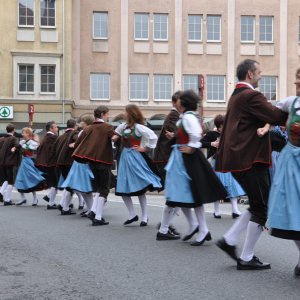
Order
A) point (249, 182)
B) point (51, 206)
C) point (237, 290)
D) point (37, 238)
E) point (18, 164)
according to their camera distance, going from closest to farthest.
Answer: point (237, 290) < point (249, 182) < point (37, 238) < point (51, 206) < point (18, 164)

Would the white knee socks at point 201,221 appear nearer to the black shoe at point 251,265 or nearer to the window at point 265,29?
the black shoe at point 251,265

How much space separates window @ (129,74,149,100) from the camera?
42688mm

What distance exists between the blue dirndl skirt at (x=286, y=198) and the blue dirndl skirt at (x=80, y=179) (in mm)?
6592

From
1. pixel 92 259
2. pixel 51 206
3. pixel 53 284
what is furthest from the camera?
pixel 51 206

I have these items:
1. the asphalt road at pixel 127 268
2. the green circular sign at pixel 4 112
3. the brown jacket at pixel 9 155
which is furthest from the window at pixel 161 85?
the asphalt road at pixel 127 268

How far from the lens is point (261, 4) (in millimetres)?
43312

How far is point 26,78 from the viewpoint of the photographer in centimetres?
4038

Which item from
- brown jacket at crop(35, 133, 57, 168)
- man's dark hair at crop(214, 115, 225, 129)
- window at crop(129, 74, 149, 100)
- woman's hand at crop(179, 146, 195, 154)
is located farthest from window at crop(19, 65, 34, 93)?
woman's hand at crop(179, 146, 195, 154)

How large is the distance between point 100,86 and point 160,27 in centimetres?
531

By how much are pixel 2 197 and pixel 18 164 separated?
5.54ft

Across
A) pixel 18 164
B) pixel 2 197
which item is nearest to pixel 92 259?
pixel 18 164

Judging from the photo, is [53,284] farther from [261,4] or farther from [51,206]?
→ [261,4]

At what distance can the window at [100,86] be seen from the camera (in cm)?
4228

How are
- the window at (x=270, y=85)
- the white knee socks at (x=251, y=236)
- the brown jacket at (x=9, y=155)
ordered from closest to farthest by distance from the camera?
the white knee socks at (x=251, y=236) → the brown jacket at (x=9, y=155) → the window at (x=270, y=85)
